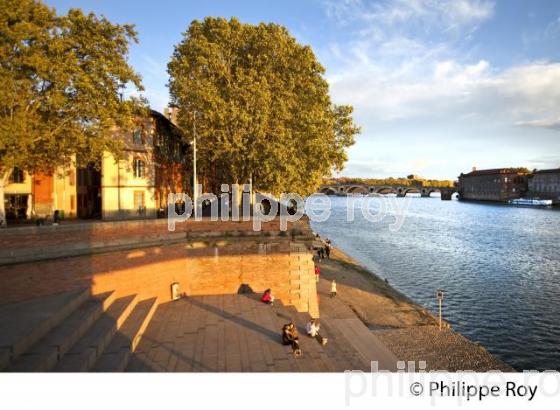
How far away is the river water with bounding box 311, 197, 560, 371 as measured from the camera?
23.0m

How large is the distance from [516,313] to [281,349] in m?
20.8

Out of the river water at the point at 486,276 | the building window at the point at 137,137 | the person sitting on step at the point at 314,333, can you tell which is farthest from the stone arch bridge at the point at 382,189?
the person sitting on step at the point at 314,333

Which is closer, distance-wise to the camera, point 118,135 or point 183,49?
point 183,49

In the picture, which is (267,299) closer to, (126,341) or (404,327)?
(126,341)

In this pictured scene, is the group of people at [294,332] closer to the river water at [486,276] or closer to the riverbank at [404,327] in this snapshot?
the riverbank at [404,327]

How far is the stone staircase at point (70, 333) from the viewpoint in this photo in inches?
380

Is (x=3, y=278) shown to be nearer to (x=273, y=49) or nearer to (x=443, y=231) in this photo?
(x=273, y=49)

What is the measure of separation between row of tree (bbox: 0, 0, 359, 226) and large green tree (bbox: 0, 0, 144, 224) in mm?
52

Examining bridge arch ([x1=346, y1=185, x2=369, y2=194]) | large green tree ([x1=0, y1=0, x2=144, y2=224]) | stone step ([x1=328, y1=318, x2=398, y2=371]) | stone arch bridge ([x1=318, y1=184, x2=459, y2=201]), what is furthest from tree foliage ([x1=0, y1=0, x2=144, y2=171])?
bridge arch ([x1=346, y1=185, x2=369, y2=194])

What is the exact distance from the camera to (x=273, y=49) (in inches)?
1040

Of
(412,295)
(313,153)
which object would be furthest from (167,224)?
(412,295)

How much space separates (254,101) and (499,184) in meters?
149

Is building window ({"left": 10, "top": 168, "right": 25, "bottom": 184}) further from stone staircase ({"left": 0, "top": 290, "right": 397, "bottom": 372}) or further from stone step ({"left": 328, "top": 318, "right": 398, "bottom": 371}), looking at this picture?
stone step ({"left": 328, "top": 318, "right": 398, "bottom": 371})

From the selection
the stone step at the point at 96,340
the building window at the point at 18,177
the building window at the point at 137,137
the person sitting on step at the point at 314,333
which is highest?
the building window at the point at 137,137
